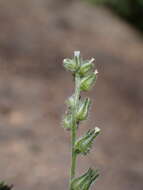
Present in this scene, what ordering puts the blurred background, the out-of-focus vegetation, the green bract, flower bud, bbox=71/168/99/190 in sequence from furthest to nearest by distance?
the out-of-focus vegetation
the blurred background
the green bract
flower bud, bbox=71/168/99/190

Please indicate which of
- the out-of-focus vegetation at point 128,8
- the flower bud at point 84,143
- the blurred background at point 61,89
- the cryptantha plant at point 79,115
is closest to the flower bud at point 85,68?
the cryptantha plant at point 79,115

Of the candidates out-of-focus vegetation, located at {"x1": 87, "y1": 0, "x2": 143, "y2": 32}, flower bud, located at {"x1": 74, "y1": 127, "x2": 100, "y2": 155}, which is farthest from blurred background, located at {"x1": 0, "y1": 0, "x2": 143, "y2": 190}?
flower bud, located at {"x1": 74, "y1": 127, "x2": 100, "y2": 155}

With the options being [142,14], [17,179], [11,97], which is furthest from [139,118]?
[142,14]

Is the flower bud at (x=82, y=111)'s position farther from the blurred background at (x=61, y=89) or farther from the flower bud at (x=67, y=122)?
the blurred background at (x=61, y=89)

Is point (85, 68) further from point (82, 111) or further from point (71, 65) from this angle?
point (82, 111)

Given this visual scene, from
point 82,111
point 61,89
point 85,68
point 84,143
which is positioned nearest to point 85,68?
point 85,68

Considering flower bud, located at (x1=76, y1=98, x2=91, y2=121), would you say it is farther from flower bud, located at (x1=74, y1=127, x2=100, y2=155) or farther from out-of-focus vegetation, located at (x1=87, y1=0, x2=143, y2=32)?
out-of-focus vegetation, located at (x1=87, y1=0, x2=143, y2=32)

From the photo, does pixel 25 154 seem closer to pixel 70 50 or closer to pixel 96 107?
pixel 96 107
